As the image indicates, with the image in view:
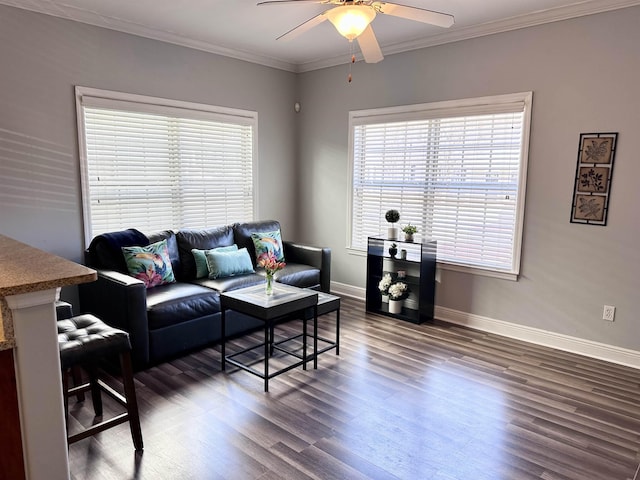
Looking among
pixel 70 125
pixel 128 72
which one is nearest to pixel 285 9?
pixel 128 72

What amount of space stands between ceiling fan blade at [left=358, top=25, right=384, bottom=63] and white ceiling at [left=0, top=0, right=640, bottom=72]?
532mm

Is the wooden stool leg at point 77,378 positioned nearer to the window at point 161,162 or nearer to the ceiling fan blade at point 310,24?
the window at point 161,162

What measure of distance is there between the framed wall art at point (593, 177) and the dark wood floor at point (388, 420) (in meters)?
1.18

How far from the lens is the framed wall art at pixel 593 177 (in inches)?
138

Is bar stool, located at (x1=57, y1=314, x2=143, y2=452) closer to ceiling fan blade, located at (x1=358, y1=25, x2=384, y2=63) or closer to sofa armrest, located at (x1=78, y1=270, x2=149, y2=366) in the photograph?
sofa armrest, located at (x1=78, y1=270, x2=149, y2=366)

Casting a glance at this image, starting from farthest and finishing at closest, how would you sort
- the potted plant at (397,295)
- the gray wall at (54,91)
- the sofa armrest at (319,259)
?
the sofa armrest at (319,259), the potted plant at (397,295), the gray wall at (54,91)

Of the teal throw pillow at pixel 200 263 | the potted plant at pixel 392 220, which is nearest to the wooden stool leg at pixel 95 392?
the teal throw pillow at pixel 200 263

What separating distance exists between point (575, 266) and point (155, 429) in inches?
133

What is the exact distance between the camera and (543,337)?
3963 millimetres

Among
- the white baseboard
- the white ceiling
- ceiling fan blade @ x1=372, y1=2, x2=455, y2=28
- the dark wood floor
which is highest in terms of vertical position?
the white ceiling

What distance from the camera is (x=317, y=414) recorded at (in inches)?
110

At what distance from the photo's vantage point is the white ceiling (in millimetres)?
3504

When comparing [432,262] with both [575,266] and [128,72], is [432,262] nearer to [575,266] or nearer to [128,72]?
[575,266]

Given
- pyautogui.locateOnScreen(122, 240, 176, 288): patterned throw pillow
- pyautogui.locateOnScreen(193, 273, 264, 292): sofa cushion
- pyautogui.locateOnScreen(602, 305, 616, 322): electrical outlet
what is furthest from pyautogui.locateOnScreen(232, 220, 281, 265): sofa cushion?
pyautogui.locateOnScreen(602, 305, 616, 322): electrical outlet
